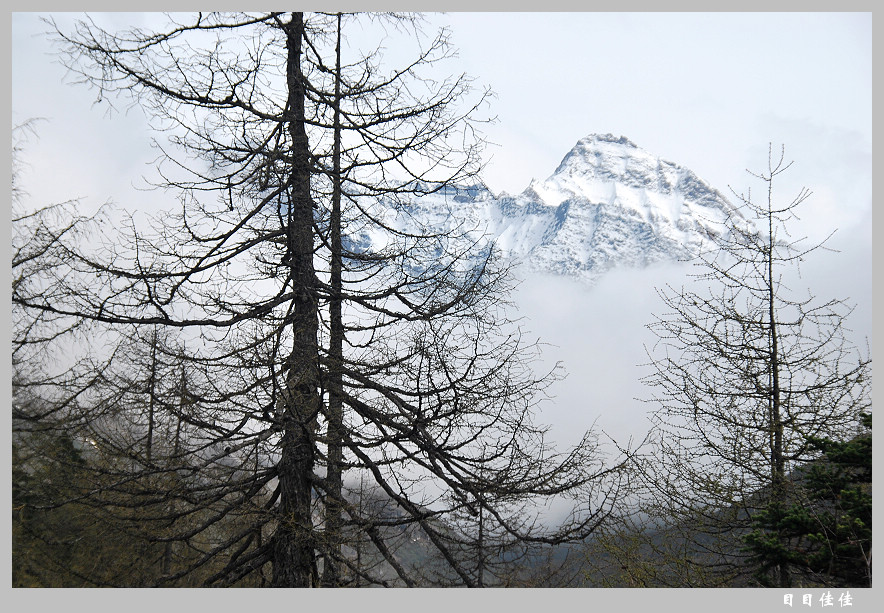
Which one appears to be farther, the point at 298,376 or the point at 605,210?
the point at 605,210

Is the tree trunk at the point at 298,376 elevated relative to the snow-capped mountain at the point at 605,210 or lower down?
lower down

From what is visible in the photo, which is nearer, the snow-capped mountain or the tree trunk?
the tree trunk

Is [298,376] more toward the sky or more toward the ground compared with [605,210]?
more toward the ground

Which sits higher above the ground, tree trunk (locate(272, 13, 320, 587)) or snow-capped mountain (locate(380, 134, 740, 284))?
snow-capped mountain (locate(380, 134, 740, 284))

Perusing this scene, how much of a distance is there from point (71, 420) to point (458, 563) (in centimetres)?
418

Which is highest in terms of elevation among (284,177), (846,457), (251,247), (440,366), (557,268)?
(557,268)

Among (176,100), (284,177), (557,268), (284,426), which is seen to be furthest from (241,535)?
(557,268)

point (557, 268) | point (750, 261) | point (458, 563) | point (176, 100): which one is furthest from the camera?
point (557, 268)

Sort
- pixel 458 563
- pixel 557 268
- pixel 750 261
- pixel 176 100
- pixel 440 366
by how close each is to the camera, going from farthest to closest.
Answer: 1. pixel 557 268
2. pixel 750 261
3. pixel 176 100
4. pixel 458 563
5. pixel 440 366

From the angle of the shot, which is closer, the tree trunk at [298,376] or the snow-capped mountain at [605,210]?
the tree trunk at [298,376]

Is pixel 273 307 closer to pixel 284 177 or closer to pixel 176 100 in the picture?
pixel 284 177

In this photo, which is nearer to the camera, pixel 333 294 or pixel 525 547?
pixel 525 547

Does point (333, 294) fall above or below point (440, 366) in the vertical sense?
above

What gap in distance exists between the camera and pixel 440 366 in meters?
6.27
